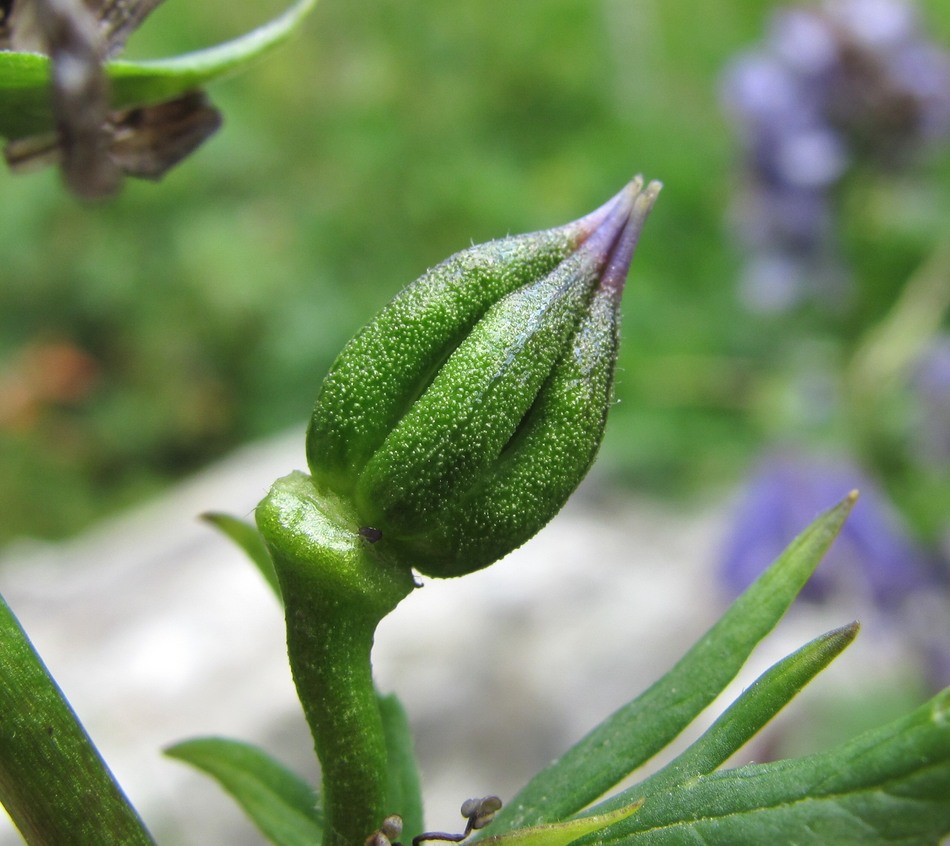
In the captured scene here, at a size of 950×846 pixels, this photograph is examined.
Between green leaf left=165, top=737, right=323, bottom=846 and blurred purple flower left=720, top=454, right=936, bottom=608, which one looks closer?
green leaf left=165, top=737, right=323, bottom=846

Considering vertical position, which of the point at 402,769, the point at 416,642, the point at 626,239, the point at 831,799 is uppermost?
the point at 416,642

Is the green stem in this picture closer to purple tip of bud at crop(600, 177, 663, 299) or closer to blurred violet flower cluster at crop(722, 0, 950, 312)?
purple tip of bud at crop(600, 177, 663, 299)

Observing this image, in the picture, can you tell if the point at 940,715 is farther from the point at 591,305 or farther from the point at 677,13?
the point at 677,13

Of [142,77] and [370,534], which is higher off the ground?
[142,77]

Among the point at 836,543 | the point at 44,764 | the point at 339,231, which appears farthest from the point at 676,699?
the point at 339,231

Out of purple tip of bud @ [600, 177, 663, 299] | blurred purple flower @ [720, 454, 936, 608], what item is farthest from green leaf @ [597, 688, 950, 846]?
blurred purple flower @ [720, 454, 936, 608]

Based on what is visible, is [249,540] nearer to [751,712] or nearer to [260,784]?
[260,784]

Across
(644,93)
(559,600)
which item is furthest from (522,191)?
(559,600)
